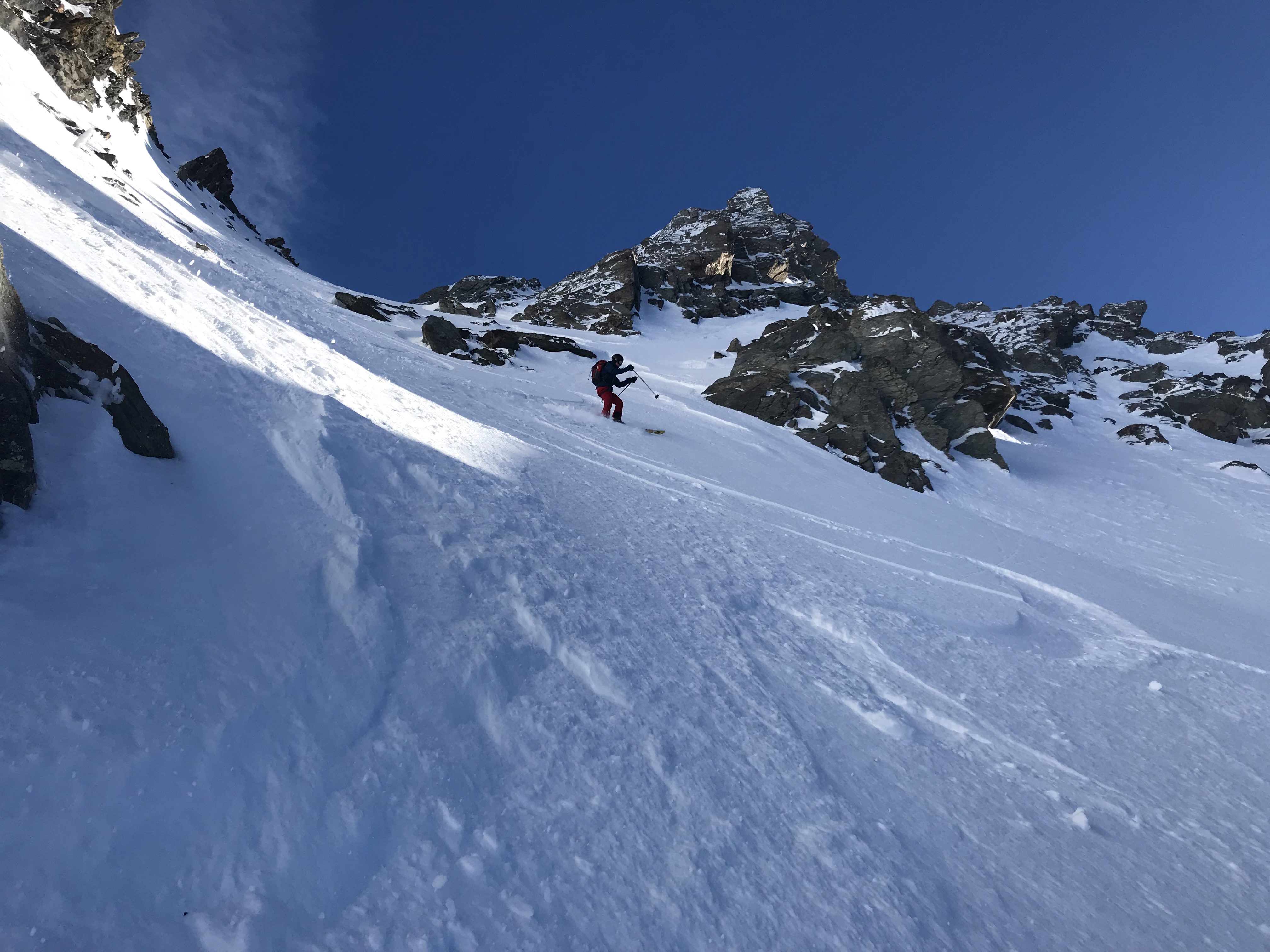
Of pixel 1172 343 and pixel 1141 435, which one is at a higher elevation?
pixel 1172 343

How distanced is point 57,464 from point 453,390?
8779 mm

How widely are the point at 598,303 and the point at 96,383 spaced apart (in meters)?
47.8

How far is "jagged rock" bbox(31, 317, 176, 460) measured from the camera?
15.5ft

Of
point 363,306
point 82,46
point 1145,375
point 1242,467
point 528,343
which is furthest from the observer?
point 1145,375

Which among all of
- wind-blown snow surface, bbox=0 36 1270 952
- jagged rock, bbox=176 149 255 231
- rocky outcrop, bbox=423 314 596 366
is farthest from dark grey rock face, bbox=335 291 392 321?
jagged rock, bbox=176 149 255 231

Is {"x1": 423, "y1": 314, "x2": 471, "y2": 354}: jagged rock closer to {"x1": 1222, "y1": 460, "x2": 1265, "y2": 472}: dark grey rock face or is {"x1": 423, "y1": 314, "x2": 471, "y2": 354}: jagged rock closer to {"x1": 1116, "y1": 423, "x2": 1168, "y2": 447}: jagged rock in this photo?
{"x1": 1222, "y1": 460, "x2": 1265, "y2": 472}: dark grey rock face

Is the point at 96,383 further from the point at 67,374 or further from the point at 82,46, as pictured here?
the point at 82,46

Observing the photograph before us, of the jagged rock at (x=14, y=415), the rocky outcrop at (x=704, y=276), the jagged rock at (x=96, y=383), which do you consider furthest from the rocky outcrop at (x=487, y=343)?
the rocky outcrop at (x=704, y=276)

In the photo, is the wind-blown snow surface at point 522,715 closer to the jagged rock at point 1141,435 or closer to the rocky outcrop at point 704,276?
the jagged rock at point 1141,435

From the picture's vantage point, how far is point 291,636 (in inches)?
143

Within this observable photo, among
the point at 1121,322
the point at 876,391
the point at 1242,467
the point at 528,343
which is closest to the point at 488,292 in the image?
the point at 528,343

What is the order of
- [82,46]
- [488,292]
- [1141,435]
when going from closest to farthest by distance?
[1141,435] < [82,46] < [488,292]

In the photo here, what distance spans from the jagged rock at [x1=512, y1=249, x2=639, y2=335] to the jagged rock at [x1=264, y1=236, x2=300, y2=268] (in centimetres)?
2742

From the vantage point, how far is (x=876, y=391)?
22.6 m
